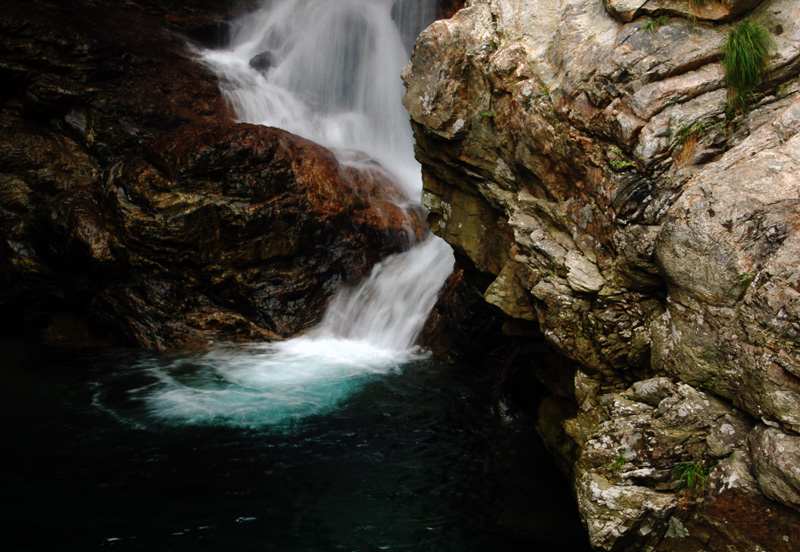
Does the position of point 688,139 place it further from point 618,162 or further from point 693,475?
point 693,475

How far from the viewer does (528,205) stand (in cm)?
606

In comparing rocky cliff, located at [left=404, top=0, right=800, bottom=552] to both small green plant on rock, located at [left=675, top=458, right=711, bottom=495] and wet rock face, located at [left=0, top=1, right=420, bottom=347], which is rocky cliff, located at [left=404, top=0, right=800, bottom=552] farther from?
wet rock face, located at [left=0, top=1, right=420, bottom=347]

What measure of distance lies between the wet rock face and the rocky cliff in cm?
588

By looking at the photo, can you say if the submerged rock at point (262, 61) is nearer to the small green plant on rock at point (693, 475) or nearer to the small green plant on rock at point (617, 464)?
the small green plant on rock at point (617, 464)

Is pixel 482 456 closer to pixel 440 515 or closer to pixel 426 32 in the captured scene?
pixel 440 515

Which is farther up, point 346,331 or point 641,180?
point 641,180

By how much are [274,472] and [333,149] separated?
388 inches

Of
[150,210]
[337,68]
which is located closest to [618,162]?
[150,210]

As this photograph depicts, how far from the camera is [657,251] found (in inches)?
173

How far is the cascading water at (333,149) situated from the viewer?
8781 mm

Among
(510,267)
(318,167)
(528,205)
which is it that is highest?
(318,167)

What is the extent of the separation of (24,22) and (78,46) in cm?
112

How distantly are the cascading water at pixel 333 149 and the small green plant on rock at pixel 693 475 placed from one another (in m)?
5.39

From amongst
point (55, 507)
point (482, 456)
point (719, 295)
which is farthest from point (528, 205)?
point (55, 507)
